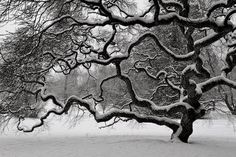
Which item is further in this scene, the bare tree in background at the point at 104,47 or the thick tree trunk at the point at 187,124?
the thick tree trunk at the point at 187,124

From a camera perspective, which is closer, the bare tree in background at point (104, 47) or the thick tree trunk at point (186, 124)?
the bare tree in background at point (104, 47)

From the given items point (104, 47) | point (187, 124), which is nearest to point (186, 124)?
point (187, 124)

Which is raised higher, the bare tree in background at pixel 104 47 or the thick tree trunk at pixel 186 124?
the bare tree in background at pixel 104 47

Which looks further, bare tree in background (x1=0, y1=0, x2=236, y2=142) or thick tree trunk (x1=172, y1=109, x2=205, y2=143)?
thick tree trunk (x1=172, y1=109, x2=205, y2=143)

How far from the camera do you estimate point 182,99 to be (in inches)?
432

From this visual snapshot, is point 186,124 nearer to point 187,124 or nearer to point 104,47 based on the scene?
point 187,124

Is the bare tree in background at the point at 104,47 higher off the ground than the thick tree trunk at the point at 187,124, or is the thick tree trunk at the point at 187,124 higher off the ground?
the bare tree in background at the point at 104,47

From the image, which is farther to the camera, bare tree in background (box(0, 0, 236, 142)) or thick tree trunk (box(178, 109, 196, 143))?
thick tree trunk (box(178, 109, 196, 143))

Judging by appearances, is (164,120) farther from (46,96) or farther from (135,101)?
(46,96)

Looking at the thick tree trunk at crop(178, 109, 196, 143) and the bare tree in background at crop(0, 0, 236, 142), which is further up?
the bare tree in background at crop(0, 0, 236, 142)

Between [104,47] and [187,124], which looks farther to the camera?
[187,124]

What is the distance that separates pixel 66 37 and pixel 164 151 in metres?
5.67

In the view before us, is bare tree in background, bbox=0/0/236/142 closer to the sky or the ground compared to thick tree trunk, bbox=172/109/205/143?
closer to the sky

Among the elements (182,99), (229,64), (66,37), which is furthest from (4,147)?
(229,64)
